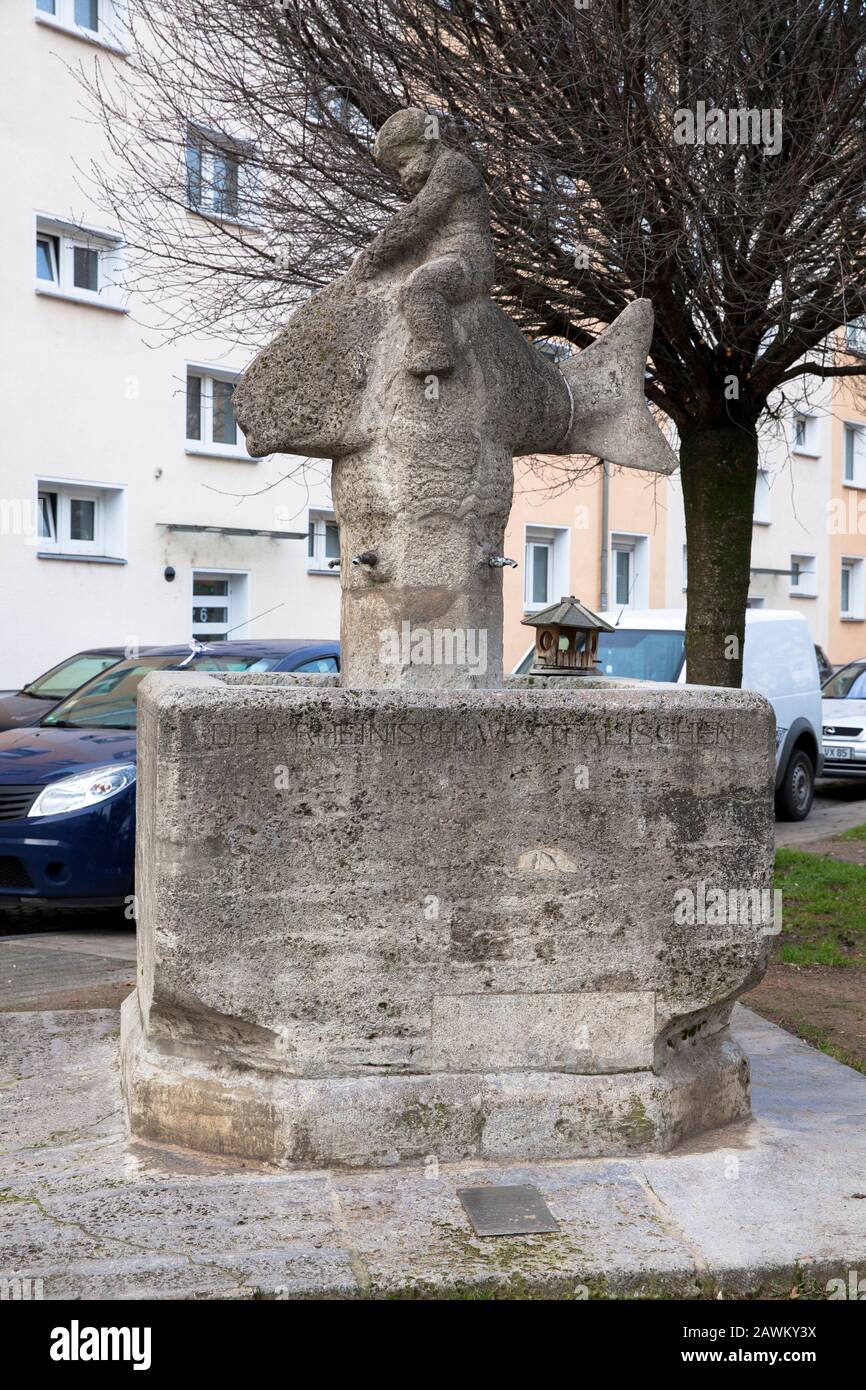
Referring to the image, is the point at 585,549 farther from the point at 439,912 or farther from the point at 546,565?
the point at 439,912

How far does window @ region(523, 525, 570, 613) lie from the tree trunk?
45.7 ft

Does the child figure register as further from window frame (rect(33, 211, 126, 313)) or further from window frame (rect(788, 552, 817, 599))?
window frame (rect(788, 552, 817, 599))

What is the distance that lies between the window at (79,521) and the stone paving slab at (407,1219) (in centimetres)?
1256

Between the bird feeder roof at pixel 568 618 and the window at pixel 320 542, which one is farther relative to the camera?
the window at pixel 320 542

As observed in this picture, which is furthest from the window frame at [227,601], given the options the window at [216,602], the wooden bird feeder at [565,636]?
the wooden bird feeder at [565,636]

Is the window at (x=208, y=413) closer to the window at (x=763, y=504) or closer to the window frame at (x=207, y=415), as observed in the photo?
the window frame at (x=207, y=415)

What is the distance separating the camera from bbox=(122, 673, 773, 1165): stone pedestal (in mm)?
3840

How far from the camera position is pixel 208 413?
17953 mm

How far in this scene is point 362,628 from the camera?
459cm

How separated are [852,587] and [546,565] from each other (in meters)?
10.2

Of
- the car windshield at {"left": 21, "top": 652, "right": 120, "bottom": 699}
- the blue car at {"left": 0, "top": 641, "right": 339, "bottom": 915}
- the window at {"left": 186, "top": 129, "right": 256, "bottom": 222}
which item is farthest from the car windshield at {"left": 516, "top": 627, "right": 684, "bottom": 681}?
the blue car at {"left": 0, "top": 641, "right": 339, "bottom": 915}

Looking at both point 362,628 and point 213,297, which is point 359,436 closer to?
point 362,628

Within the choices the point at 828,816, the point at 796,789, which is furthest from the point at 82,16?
the point at 828,816

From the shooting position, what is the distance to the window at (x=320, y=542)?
1920cm
